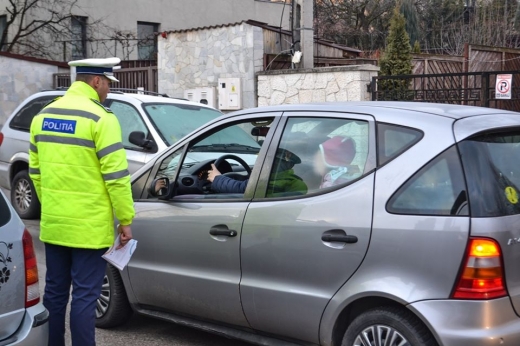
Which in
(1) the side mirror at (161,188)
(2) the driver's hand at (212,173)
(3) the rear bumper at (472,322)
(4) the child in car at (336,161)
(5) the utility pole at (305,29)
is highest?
(5) the utility pole at (305,29)

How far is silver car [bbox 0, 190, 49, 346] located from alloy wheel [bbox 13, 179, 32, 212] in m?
5.94

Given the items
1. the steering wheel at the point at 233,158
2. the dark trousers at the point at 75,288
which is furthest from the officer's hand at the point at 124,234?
the steering wheel at the point at 233,158

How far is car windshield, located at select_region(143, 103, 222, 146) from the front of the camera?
858 cm

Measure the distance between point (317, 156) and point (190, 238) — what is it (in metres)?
1.06

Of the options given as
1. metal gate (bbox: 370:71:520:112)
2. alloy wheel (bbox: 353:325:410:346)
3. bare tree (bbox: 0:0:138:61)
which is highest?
bare tree (bbox: 0:0:138:61)

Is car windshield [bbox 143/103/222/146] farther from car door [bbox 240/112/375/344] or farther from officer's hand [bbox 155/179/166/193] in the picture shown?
car door [bbox 240/112/375/344]

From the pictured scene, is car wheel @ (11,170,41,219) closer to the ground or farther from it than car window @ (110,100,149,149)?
closer to the ground

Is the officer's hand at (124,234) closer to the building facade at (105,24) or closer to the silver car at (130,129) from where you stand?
the silver car at (130,129)

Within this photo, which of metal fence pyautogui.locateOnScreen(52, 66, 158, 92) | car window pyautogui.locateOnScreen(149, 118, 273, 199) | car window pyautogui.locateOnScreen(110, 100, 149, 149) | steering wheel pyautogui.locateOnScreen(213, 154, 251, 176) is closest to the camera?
car window pyautogui.locateOnScreen(149, 118, 273, 199)

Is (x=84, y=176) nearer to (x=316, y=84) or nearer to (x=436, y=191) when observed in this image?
(x=436, y=191)

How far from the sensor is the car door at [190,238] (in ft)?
15.1

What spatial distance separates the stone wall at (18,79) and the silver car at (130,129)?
24.1 feet

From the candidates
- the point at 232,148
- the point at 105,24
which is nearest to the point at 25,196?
the point at 232,148

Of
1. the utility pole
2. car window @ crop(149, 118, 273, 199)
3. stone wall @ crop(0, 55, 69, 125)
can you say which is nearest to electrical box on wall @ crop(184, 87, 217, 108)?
the utility pole
